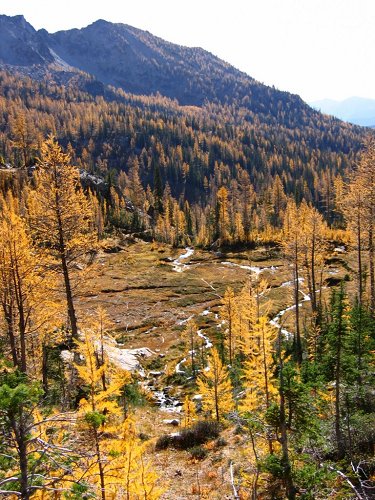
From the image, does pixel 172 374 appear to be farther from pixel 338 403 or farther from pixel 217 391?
pixel 338 403

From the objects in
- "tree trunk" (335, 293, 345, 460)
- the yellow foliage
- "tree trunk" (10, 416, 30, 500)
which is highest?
"tree trunk" (10, 416, 30, 500)

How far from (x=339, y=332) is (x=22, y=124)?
367 feet

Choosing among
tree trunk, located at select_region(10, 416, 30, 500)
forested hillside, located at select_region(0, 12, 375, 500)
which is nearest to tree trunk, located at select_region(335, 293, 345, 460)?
forested hillside, located at select_region(0, 12, 375, 500)

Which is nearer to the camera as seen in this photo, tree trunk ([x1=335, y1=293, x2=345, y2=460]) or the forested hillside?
the forested hillside

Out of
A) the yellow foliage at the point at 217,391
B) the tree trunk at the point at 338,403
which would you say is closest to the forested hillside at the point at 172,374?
the tree trunk at the point at 338,403

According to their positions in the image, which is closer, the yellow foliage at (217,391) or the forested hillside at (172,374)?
the forested hillside at (172,374)

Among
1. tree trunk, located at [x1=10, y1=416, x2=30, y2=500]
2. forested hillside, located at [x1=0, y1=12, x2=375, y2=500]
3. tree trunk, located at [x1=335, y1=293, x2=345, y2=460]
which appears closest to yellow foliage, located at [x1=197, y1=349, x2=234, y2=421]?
forested hillside, located at [x1=0, y1=12, x2=375, y2=500]

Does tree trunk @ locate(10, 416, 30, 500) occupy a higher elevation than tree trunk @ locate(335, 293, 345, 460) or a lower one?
higher

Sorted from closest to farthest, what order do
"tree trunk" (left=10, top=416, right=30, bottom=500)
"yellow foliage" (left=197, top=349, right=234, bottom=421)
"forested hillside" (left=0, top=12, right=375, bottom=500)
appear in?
"tree trunk" (left=10, top=416, right=30, bottom=500) < "forested hillside" (left=0, top=12, right=375, bottom=500) < "yellow foliage" (left=197, top=349, right=234, bottom=421)

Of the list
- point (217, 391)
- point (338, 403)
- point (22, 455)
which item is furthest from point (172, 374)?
point (22, 455)

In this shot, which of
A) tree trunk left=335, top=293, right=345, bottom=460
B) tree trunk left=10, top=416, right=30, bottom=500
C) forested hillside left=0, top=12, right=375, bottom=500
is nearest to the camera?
tree trunk left=10, top=416, right=30, bottom=500

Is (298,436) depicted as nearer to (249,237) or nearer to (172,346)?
(172,346)

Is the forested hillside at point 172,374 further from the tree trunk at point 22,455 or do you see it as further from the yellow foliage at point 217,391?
the yellow foliage at point 217,391

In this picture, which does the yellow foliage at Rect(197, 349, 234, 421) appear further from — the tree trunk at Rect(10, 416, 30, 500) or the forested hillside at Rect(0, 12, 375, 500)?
the tree trunk at Rect(10, 416, 30, 500)
